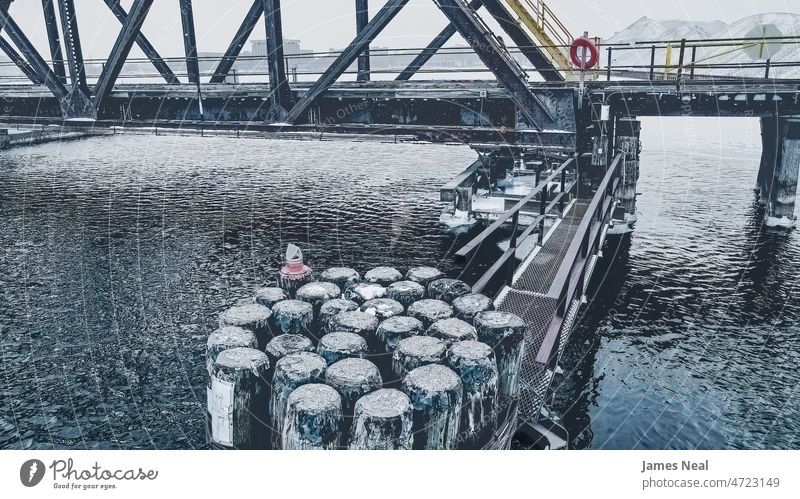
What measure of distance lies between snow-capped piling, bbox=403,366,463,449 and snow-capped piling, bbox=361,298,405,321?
3.90 ft

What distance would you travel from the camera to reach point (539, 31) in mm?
16234

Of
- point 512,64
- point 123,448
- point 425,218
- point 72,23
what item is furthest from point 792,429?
point 72,23

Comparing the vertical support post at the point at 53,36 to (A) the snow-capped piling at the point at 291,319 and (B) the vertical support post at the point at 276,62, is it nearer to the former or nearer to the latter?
(B) the vertical support post at the point at 276,62

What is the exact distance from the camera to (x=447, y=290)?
664cm

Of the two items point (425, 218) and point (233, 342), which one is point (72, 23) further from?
point (233, 342)

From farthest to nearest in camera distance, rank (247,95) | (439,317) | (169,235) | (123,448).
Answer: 1. (169,235)
2. (247,95)
3. (123,448)
4. (439,317)

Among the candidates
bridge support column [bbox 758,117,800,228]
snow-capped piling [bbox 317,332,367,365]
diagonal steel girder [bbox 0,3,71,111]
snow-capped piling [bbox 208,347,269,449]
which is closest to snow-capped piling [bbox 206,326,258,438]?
snow-capped piling [bbox 208,347,269,449]

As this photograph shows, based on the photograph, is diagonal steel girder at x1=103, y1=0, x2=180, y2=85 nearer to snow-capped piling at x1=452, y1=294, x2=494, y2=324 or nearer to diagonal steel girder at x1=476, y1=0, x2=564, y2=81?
diagonal steel girder at x1=476, y1=0, x2=564, y2=81

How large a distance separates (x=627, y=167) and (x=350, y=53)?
901 centimetres

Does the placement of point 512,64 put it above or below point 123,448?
above

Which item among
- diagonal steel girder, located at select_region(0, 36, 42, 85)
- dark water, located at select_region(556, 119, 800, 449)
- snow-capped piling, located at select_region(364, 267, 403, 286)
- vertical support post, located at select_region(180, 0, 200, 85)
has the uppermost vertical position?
vertical support post, located at select_region(180, 0, 200, 85)

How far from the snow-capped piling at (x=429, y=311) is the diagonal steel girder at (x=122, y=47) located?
9.97 metres

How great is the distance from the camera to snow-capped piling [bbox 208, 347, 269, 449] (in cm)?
508

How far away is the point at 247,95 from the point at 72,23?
15.1 feet
